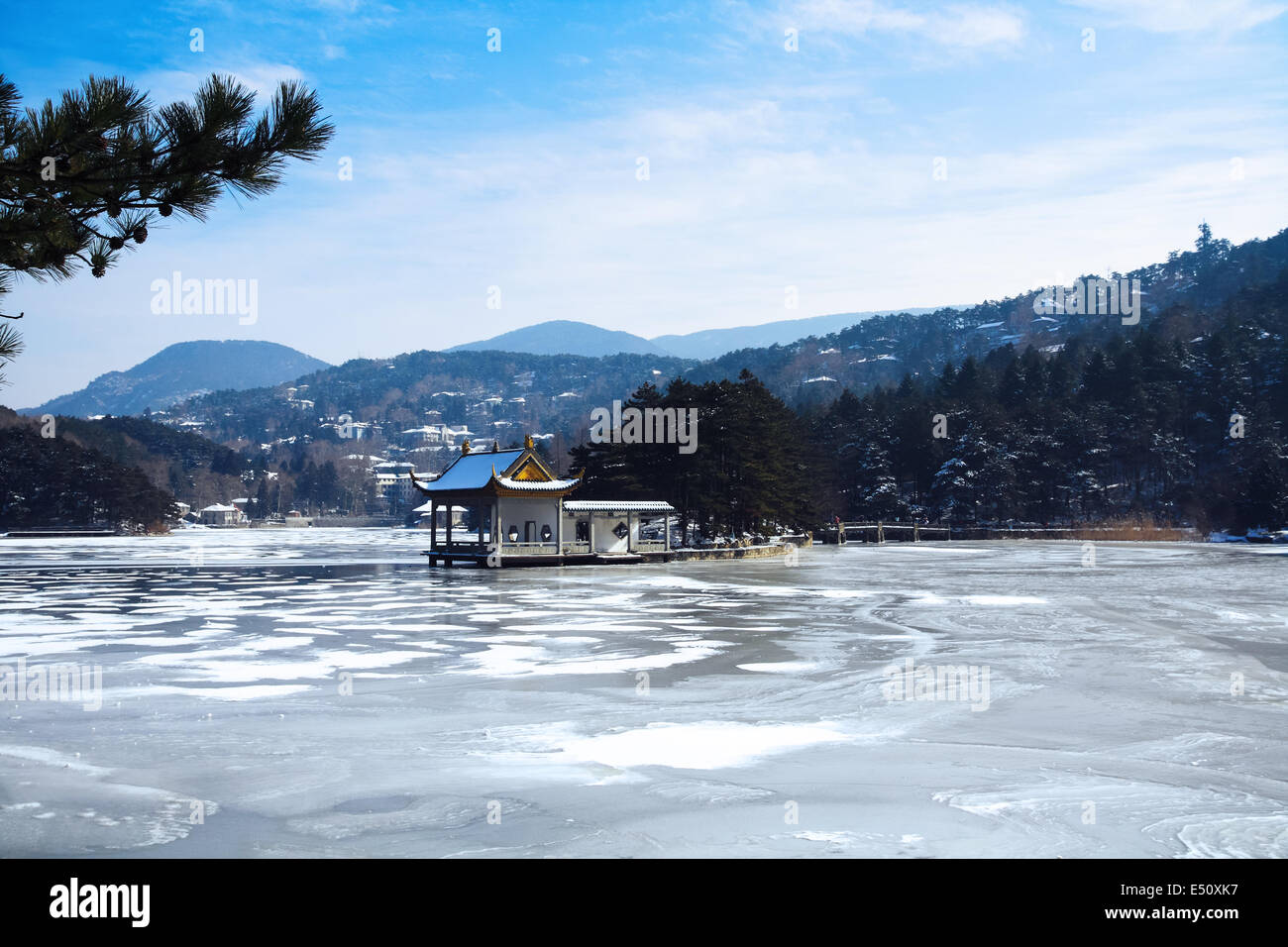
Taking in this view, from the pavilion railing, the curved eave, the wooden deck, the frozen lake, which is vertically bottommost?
the wooden deck

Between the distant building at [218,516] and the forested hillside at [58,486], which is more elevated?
the forested hillside at [58,486]

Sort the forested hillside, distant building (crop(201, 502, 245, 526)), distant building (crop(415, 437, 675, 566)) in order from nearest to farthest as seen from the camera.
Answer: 1. distant building (crop(415, 437, 675, 566))
2. the forested hillside
3. distant building (crop(201, 502, 245, 526))

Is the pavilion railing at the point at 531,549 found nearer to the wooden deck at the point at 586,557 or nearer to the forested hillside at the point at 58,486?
the wooden deck at the point at 586,557

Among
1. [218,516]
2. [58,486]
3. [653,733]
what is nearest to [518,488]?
[653,733]

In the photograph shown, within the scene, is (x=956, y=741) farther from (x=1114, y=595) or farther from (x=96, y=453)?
(x=96, y=453)

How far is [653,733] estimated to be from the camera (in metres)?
8.28

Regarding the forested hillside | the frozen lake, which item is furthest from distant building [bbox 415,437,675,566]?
the forested hillside

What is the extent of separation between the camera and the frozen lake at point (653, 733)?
5.59m

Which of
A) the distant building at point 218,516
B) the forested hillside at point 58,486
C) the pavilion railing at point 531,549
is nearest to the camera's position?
the pavilion railing at point 531,549

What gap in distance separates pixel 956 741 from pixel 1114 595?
51.7 feet

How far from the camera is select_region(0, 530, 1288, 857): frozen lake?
5.59 meters

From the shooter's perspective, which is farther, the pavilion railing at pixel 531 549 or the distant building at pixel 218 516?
the distant building at pixel 218 516

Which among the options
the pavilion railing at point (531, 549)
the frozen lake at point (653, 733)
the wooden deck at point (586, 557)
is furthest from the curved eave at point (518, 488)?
the frozen lake at point (653, 733)

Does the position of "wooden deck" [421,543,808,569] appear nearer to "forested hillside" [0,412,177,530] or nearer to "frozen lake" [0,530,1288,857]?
"frozen lake" [0,530,1288,857]
